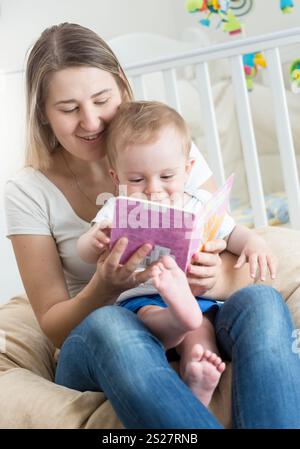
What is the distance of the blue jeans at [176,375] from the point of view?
1026 millimetres

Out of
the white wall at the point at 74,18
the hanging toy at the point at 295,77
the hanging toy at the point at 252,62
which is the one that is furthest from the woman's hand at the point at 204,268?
the white wall at the point at 74,18

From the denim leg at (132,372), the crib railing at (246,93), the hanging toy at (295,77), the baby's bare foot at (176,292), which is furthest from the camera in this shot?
the hanging toy at (295,77)

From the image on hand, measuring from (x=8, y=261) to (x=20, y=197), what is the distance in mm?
782

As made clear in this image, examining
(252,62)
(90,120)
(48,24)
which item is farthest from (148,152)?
(48,24)

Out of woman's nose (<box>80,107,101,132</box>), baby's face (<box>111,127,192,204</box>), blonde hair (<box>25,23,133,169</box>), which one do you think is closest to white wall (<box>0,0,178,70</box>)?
blonde hair (<box>25,23,133,169</box>)

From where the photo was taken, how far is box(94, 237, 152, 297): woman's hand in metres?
1.17

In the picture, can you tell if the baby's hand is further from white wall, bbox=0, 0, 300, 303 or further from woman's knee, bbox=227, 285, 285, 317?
white wall, bbox=0, 0, 300, 303

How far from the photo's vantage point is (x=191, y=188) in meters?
1.53

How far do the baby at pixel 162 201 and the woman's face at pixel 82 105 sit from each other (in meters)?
0.03

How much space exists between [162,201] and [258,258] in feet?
0.70

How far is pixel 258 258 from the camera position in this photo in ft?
4.54

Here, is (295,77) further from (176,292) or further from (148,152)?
(176,292)

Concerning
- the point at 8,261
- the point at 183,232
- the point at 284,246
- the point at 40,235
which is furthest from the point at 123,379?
the point at 8,261

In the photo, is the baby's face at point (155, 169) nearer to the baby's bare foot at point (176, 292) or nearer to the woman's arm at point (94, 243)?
the woman's arm at point (94, 243)
